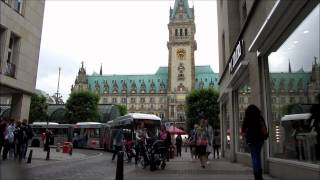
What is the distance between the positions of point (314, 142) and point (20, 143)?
1458cm

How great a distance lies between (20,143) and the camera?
17.5m

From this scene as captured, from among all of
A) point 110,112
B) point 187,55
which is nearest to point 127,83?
point 187,55

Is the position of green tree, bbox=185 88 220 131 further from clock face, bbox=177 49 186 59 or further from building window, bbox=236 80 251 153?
clock face, bbox=177 49 186 59

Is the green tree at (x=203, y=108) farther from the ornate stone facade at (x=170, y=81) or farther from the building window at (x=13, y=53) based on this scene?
the ornate stone facade at (x=170, y=81)

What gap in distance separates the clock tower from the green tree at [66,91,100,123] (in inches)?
1965

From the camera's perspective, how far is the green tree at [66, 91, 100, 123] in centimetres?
7594

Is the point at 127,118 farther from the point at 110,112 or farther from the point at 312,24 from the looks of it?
the point at 110,112

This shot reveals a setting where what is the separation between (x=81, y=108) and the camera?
7681 centimetres

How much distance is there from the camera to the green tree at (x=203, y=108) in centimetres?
6844

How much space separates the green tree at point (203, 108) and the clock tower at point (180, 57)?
169 ft

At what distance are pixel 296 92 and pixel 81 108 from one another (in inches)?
2784

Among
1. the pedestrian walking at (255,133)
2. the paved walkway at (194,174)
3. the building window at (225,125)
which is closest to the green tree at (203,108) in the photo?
the building window at (225,125)

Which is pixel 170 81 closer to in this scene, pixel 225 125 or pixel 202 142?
pixel 225 125

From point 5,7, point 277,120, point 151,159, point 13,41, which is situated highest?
point 5,7
